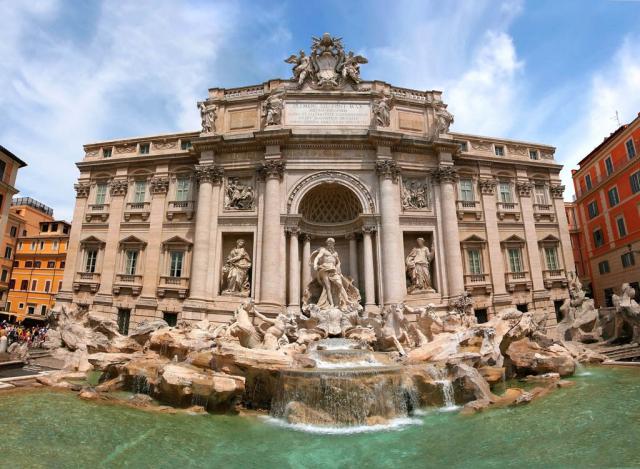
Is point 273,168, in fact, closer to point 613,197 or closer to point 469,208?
point 469,208

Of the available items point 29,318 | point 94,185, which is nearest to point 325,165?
point 94,185

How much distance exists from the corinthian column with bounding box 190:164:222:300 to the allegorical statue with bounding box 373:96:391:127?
9281mm

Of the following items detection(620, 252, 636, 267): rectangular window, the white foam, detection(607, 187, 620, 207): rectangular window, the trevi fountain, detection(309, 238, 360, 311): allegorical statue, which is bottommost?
the white foam

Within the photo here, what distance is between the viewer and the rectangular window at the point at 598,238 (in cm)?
2902

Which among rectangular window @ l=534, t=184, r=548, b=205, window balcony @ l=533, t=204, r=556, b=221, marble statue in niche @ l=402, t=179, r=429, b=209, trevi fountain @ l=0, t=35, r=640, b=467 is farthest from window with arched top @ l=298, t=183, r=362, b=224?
rectangular window @ l=534, t=184, r=548, b=205

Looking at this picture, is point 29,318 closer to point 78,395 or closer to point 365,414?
point 78,395

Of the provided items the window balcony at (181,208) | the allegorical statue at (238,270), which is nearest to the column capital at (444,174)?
the allegorical statue at (238,270)

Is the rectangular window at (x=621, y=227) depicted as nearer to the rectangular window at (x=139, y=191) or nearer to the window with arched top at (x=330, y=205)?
the window with arched top at (x=330, y=205)

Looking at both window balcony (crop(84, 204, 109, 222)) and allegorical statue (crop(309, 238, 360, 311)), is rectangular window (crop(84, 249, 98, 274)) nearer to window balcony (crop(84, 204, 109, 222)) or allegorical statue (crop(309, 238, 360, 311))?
window balcony (crop(84, 204, 109, 222))

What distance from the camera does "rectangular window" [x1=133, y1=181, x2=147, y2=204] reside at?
23062mm

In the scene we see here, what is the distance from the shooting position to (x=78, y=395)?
1104 cm

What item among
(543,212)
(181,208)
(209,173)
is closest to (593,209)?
(543,212)

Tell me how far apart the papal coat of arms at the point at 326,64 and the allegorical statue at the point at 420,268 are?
10.5m

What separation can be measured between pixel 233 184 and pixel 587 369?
60.9 feet
